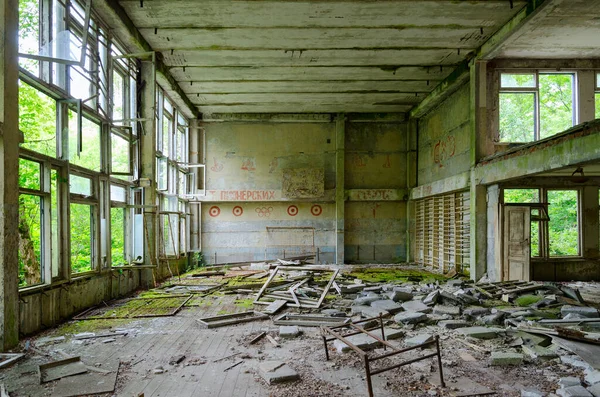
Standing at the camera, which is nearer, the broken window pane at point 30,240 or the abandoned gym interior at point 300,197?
the abandoned gym interior at point 300,197

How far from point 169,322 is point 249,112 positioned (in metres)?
11.3

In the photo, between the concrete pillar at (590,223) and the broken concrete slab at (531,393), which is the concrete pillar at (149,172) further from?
the concrete pillar at (590,223)

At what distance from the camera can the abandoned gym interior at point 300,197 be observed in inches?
203

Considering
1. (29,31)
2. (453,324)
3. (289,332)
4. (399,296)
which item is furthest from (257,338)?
(29,31)

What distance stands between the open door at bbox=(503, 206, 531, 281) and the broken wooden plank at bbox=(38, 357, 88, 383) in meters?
9.83

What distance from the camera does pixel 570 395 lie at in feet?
12.8

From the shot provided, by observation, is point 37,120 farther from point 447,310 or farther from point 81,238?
point 447,310

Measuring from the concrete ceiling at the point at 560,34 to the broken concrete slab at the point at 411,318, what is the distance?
6.82m

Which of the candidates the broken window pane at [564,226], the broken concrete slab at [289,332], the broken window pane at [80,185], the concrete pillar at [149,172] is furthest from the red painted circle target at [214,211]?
the broken window pane at [564,226]

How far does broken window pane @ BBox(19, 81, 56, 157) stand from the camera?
6355mm

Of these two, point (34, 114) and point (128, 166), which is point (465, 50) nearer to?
point (128, 166)

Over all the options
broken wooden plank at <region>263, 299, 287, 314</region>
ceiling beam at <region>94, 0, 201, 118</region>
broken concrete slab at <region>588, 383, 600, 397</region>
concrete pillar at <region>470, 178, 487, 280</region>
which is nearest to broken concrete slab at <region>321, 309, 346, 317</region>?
broken wooden plank at <region>263, 299, 287, 314</region>

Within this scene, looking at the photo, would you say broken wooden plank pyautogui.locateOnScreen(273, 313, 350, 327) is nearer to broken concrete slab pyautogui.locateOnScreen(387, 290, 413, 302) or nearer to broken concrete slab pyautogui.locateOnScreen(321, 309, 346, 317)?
broken concrete slab pyautogui.locateOnScreen(321, 309, 346, 317)

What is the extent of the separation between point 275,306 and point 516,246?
22.4 ft
